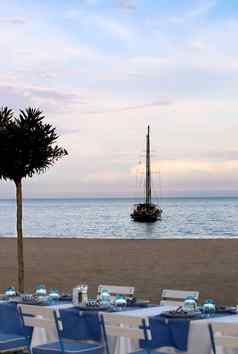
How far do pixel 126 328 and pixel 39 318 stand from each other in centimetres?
113

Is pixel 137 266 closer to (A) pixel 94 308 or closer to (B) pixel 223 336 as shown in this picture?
(A) pixel 94 308

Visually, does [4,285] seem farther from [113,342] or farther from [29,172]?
[113,342]

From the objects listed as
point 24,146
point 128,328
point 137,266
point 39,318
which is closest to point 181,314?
point 128,328

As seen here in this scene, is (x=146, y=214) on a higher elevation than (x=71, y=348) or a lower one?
higher

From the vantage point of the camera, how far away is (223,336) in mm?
7047

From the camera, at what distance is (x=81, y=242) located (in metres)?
31.4

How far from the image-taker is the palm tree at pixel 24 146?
1258cm

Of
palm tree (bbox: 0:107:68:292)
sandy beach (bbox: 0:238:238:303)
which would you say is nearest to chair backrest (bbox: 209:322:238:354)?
palm tree (bbox: 0:107:68:292)

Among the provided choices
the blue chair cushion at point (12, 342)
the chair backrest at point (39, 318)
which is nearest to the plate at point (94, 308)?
the chair backrest at point (39, 318)

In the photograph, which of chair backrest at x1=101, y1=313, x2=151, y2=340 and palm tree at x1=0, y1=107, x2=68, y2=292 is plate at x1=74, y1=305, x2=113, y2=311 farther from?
palm tree at x1=0, y1=107, x2=68, y2=292

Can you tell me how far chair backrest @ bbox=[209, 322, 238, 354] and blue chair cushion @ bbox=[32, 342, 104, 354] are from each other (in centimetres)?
134

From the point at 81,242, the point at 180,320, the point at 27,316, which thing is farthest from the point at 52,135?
the point at 81,242

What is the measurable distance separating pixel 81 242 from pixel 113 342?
23.3m

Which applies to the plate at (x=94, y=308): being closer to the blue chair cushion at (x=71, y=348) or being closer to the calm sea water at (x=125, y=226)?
the blue chair cushion at (x=71, y=348)
